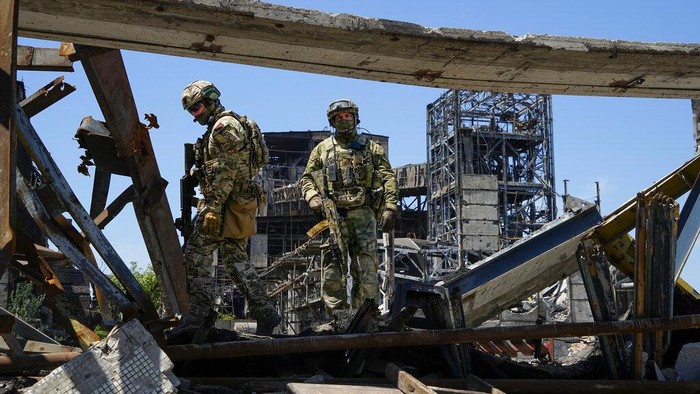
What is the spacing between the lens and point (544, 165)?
45469mm

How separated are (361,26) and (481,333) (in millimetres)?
1709

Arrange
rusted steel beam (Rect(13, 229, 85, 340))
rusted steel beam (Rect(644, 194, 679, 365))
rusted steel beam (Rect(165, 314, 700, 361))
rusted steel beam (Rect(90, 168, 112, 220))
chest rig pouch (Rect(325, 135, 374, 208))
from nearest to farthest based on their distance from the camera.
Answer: rusted steel beam (Rect(165, 314, 700, 361)) → rusted steel beam (Rect(13, 229, 85, 340)) → rusted steel beam (Rect(644, 194, 679, 365)) → rusted steel beam (Rect(90, 168, 112, 220)) → chest rig pouch (Rect(325, 135, 374, 208))

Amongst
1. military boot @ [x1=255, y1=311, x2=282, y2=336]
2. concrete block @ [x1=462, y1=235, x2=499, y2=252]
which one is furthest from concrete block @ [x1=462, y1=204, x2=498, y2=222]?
military boot @ [x1=255, y1=311, x2=282, y2=336]

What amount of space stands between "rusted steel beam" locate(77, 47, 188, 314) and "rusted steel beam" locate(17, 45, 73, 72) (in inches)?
34.6

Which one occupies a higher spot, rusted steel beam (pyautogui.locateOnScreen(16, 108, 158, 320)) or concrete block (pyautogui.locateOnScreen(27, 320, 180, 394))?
rusted steel beam (pyautogui.locateOnScreen(16, 108, 158, 320))

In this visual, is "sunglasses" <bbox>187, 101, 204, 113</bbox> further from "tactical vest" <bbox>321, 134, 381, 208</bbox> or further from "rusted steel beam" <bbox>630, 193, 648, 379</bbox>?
"rusted steel beam" <bbox>630, 193, 648, 379</bbox>

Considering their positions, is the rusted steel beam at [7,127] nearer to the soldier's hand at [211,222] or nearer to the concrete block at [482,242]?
the soldier's hand at [211,222]

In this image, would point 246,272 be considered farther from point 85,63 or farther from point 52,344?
point 85,63

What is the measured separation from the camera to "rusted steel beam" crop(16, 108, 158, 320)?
429cm

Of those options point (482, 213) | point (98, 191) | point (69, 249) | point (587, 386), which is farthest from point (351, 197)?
point (482, 213)

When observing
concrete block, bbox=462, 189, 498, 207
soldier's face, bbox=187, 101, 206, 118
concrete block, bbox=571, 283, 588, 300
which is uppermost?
concrete block, bbox=462, 189, 498, 207

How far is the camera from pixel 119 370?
3.52 m

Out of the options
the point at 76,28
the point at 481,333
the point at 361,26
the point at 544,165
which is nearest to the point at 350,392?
the point at 481,333

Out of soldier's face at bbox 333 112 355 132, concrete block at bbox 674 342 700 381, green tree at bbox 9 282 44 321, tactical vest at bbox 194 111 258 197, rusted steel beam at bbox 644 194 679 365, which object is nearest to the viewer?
rusted steel beam at bbox 644 194 679 365
